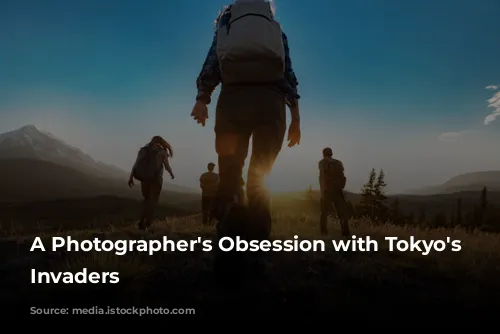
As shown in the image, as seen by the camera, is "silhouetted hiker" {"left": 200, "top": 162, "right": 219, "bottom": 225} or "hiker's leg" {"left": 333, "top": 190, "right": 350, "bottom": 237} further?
"silhouetted hiker" {"left": 200, "top": 162, "right": 219, "bottom": 225}

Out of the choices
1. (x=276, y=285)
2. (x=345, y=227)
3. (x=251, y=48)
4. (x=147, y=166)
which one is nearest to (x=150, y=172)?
(x=147, y=166)

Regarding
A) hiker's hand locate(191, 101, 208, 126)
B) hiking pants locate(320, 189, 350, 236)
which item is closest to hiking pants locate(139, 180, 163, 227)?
hiking pants locate(320, 189, 350, 236)

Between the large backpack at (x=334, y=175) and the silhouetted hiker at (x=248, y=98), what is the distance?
4540mm

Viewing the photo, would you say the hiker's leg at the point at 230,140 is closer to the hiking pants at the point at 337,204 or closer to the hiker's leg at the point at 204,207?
the hiking pants at the point at 337,204

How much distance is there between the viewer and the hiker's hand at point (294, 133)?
12.2 ft

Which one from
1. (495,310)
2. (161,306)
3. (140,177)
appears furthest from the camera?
(140,177)

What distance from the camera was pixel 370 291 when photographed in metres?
2.75

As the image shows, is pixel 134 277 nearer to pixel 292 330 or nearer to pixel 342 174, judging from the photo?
pixel 292 330

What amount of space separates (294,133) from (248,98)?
0.79 meters

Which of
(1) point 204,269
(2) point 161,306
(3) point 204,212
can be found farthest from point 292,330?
(3) point 204,212

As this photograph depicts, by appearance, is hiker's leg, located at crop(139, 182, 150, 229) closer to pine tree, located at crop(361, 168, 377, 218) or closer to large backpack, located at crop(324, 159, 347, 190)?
large backpack, located at crop(324, 159, 347, 190)

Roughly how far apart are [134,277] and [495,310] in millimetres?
2550

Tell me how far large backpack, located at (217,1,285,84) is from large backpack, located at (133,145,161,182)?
4868 millimetres

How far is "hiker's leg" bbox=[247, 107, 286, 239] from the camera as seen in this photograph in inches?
125
